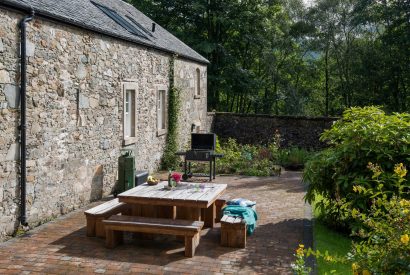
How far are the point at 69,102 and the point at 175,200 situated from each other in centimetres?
358

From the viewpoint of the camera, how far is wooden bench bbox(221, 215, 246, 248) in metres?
7.39

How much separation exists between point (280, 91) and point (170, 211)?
85.6ft

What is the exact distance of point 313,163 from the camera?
8.86 m

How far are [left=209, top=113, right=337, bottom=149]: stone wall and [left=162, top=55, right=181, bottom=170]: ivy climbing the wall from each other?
17.2ft

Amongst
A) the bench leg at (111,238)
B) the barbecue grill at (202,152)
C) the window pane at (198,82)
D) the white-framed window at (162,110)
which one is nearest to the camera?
the bench leg at (111,238)

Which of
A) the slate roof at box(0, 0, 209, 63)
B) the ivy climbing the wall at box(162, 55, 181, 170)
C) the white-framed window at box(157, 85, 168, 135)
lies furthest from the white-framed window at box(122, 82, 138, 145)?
the ivy climbing the wall at box(162, 55, 181, 170)

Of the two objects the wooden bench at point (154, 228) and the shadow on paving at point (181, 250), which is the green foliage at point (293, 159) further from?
the wooden bench at point (154, 228)

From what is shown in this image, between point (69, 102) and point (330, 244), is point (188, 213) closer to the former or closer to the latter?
point (330, 244)

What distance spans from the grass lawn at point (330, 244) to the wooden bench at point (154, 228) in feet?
6.38

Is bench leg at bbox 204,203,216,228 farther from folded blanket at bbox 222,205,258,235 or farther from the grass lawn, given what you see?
the grass lawn

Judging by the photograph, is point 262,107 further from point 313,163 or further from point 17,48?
point 17,48

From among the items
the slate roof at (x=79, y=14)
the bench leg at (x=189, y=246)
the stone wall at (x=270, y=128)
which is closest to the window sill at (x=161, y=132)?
the slate roof at (x=79, y=14)

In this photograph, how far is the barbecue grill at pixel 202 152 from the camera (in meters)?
14.1

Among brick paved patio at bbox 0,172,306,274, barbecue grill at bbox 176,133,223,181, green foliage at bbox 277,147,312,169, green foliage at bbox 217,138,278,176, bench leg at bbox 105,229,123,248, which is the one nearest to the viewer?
brick paved patio at bbox 0,172,306,274
